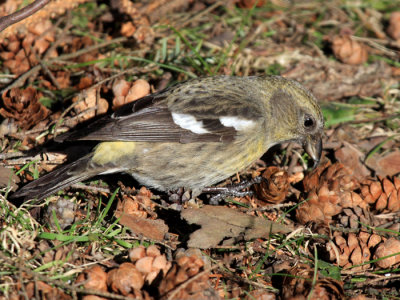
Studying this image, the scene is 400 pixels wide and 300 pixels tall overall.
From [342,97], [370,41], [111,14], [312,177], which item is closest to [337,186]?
[312,177]

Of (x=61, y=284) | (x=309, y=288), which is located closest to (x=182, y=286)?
(x=61, y=284)

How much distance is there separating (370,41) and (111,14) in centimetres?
357

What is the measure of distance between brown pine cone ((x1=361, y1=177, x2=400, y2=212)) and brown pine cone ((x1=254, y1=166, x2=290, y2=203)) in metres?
0.80

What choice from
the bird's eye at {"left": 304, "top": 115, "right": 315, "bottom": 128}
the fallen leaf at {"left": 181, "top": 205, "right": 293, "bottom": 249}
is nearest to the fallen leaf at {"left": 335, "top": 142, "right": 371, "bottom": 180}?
the bird's eye at {"left": 304, "top": 115, "right": 315, "bottom": 128}

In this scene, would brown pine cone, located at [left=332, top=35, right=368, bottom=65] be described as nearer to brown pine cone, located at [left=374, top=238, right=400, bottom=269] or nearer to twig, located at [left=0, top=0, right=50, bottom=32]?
brown pine cone, located at [left=374, top=238, right=400, bottom=269]

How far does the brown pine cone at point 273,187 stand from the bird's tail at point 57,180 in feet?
5.00

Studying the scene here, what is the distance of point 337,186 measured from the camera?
4.27 m

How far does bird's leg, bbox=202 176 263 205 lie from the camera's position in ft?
14.5

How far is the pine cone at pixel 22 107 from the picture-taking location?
4551 mm

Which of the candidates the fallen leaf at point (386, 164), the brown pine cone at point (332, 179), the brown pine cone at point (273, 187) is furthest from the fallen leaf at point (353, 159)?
the brown pine cone at point (273, 187)

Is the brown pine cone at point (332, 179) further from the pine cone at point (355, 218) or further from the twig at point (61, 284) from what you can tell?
the twig at point (61, 284)

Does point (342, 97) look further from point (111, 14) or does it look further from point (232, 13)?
point (111, 14)

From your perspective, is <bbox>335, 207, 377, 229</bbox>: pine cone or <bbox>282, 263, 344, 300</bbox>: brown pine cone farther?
<bbox>335, 207, 377, 229</bbox>: pine cone

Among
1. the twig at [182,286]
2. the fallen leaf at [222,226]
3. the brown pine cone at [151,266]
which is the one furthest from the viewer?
the fallen leaf at [222,226]
